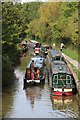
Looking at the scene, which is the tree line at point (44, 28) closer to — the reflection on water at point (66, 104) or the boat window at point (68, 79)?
the boat window at point (68, 79)

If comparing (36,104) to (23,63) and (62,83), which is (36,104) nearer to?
(62,83)

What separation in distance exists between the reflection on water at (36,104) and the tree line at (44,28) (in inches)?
125

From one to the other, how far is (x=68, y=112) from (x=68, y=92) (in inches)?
188

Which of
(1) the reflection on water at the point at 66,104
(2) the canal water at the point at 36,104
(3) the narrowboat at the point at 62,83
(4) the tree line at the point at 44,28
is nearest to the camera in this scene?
(2) the canal water at the point at 36,104

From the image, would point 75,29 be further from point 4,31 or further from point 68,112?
point 68,112

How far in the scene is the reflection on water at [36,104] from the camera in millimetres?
26500

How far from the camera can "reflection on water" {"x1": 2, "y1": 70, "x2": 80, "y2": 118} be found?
86.9ft

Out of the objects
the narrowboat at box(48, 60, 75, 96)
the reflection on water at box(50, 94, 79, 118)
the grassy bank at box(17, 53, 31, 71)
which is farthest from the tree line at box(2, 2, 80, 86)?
the reflection on water at box(50, 94, 79, 118)

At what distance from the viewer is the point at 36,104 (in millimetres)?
29500

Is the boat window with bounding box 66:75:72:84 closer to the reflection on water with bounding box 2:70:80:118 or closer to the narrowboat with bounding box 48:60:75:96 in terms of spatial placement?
the narrowboat with bounding box 48:60:75:96

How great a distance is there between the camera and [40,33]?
82.2 meters

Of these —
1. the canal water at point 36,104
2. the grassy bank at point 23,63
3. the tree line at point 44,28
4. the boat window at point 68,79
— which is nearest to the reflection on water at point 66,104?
the canal water at point 36,104

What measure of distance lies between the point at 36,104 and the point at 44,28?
51204mm

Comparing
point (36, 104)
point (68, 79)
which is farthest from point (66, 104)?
point (68, 79)
